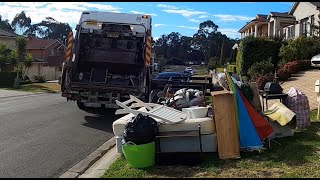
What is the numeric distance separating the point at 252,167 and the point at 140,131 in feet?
5.89

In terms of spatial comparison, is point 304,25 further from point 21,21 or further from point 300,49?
point 21,21

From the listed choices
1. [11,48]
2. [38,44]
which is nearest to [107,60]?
[11,48]

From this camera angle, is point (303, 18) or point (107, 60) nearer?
point (107, 60)

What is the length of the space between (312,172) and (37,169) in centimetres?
426

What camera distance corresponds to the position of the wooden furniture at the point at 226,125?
21.9 feet

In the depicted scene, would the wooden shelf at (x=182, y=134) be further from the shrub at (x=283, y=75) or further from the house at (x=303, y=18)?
the house at (x=303, y=18)

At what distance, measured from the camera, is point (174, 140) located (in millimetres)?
6918

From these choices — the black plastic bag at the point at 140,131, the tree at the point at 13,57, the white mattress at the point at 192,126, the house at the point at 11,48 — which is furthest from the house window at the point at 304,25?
the black plastic bag at the point at 140,131

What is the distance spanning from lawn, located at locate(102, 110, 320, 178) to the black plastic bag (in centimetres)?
45

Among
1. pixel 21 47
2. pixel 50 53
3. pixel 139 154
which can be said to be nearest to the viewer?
pixel 139 154

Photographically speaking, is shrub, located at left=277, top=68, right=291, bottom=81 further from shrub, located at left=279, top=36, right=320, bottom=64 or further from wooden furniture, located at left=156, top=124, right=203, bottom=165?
wooden furniture, located at left=156, top=124, right=203, bottom=165

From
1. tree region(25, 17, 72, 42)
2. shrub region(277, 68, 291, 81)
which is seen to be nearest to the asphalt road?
shrub region(277, 68, 291, 81)

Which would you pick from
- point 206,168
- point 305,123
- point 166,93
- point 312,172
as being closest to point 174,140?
point 206,168

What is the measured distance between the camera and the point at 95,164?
708 cm
